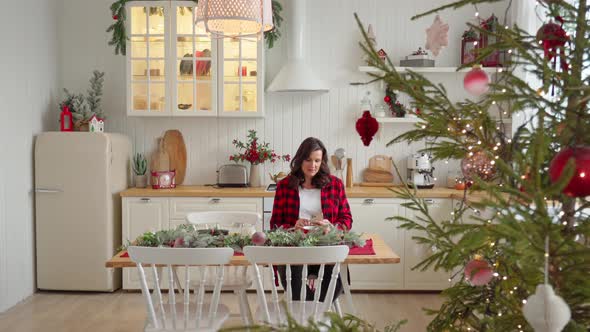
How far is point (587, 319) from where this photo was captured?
117 centimetres

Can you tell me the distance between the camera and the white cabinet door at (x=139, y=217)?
15.3ft

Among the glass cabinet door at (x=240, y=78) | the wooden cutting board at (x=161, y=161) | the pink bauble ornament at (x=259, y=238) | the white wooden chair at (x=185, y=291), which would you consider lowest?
the white wooden chair at (x=185, y=291)

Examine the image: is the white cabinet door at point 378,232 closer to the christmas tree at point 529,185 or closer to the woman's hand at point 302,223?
the woman's hand at point 302,223

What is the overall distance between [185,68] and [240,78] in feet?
1.61

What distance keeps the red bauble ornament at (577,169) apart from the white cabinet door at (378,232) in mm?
3698

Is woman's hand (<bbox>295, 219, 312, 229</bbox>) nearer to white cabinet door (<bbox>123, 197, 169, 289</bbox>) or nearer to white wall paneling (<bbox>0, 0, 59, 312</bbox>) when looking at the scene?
white cabinet door (<bbox>123, 197, 169, 289</bbox>)

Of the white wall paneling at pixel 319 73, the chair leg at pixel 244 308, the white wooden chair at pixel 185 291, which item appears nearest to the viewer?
the white wooden chair at pixel 185 291

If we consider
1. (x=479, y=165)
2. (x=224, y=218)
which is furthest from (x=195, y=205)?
(x=479, y=165)

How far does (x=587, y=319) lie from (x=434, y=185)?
4.04m

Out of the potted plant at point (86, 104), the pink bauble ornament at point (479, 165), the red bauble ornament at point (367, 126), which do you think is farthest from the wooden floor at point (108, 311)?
the pink bauble ornament at point (479, 165)

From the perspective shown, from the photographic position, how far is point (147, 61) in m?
4.82

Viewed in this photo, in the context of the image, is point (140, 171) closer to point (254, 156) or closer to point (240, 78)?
point (254, 156)

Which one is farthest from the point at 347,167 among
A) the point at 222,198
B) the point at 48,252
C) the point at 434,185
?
the point at 48,252

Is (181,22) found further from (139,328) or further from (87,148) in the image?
(139,328)
